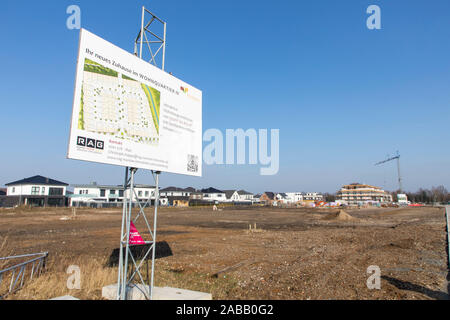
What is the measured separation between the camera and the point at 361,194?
6339 inches

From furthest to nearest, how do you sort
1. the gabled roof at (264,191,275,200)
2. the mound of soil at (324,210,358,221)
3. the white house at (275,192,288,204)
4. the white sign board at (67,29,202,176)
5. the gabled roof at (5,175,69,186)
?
the gabled roof at (264,191,275,200) < the white house at (275,192,288,204) < the gabled roof at (5,175,69,186) < the mound of soil at (324,210,358,221) < the white sign board at (67,29,202,176)

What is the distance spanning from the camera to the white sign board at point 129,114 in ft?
19.7

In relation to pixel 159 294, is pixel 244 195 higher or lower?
higher

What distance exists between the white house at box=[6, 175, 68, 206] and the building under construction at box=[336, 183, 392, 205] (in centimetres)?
14491

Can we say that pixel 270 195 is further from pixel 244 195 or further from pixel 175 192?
pixel 175 192

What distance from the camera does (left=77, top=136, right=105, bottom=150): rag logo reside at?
576 cm

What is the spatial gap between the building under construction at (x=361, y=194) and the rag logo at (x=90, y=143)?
169 meters

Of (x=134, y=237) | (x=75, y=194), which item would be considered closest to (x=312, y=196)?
(x=75, y=194)

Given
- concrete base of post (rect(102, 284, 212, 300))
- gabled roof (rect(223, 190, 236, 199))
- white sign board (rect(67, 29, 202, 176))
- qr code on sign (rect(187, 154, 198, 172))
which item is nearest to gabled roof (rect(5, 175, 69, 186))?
gabled roof (rect(223, 190, 236, 199))

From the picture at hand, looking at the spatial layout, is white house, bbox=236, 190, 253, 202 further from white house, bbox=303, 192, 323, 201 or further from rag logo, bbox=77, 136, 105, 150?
rag logo, bbox=77, 136, 105, 150

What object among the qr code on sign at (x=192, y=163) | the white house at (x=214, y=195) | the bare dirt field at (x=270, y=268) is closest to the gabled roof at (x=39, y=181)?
the bare dirt field at (x=270, y=268)

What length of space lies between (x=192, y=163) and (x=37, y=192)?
73848mm

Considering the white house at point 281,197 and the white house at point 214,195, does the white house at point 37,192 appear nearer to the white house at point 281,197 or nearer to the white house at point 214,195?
the white house at point 214,195
